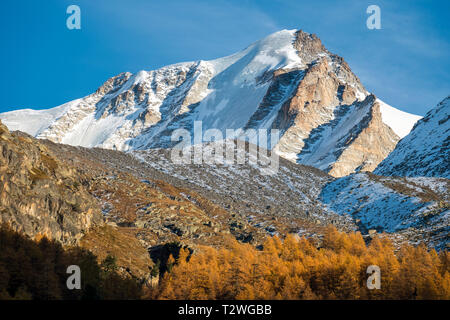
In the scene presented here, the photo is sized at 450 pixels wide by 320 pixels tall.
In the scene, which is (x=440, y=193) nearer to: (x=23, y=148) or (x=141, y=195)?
(x=141, y=195)

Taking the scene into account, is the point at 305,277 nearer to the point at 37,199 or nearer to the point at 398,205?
the point at 37,199

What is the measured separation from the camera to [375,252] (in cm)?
9838

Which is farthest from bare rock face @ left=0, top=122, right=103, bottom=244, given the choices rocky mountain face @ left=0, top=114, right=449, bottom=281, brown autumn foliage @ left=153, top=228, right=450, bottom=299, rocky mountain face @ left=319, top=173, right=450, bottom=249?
rocky mountain face @ left=319, top=173, right=450, bottom=249

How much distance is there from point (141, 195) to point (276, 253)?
164 ft

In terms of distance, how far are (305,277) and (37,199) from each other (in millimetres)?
50071

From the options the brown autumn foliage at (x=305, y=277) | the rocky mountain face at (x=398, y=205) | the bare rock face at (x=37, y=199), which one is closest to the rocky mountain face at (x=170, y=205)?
the bare rock face at (x=37, y=199)

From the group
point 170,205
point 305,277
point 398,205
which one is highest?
point 398,205

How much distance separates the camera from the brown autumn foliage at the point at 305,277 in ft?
244

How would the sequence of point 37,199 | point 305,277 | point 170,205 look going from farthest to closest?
point 170,205 → point 305,277 → point 37,199

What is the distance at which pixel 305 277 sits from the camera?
8519 cm

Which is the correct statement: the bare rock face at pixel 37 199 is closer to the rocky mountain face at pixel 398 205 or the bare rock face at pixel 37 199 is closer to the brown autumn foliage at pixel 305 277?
the brown autumn foliage at pixel 305 277

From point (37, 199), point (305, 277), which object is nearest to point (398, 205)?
point (305, 277)
